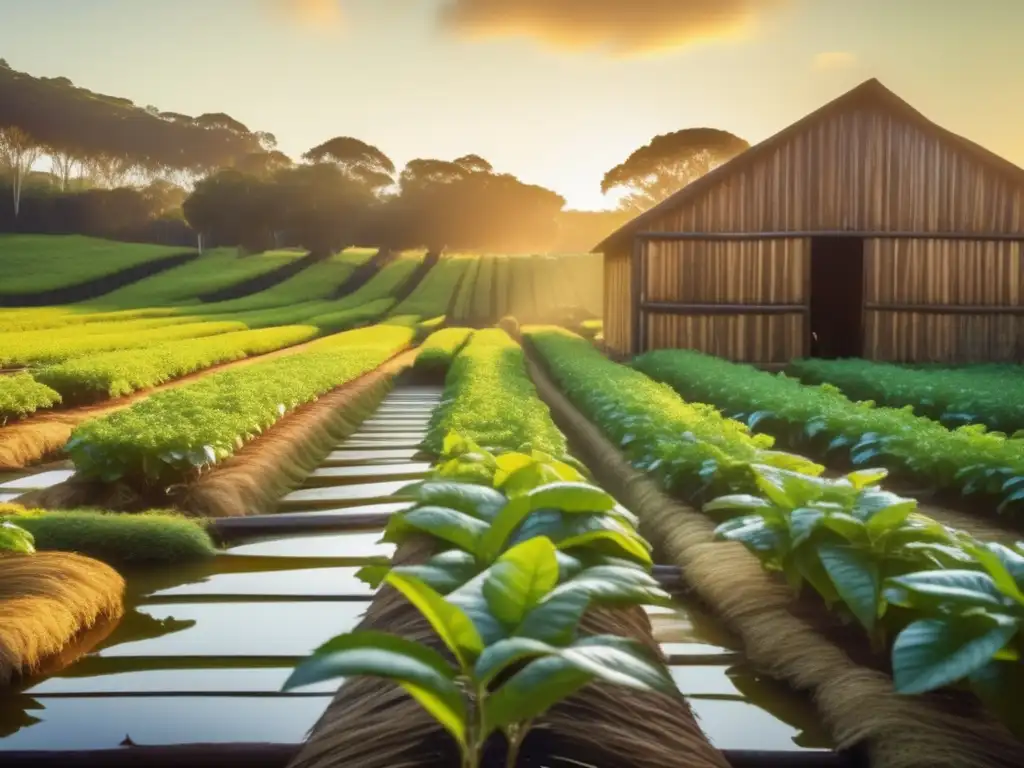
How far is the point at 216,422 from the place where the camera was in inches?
310

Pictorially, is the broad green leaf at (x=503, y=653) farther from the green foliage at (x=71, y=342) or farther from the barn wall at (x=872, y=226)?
the green foliage at (x=71, y=342)

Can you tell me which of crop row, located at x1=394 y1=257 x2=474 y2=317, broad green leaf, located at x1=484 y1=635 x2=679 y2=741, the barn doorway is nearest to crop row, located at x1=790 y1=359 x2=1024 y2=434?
the barn doorway

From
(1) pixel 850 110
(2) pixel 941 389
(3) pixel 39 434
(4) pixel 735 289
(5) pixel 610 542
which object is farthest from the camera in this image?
(4) pixel 735 289

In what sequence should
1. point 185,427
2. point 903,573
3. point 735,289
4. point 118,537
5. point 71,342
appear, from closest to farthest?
point 903,573 < point 118,537 < point 185,427 < point 735,289 < point 71,342

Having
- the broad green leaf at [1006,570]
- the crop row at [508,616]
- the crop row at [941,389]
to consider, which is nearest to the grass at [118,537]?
the crop row at [508,616]

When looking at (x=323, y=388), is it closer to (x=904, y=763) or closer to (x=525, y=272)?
(x=904, y=763)

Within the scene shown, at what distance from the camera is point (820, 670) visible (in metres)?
3.39

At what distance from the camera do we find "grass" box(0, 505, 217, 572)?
5363mm

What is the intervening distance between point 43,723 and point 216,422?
4764 mm

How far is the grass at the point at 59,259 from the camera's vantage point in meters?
46.2

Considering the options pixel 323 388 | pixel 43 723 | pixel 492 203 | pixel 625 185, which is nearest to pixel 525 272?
pixel 625 185

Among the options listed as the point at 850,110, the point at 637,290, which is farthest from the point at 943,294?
the point at 637,290

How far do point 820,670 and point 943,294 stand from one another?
16156 mm

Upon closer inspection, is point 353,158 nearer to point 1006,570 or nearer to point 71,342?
point 71,342
